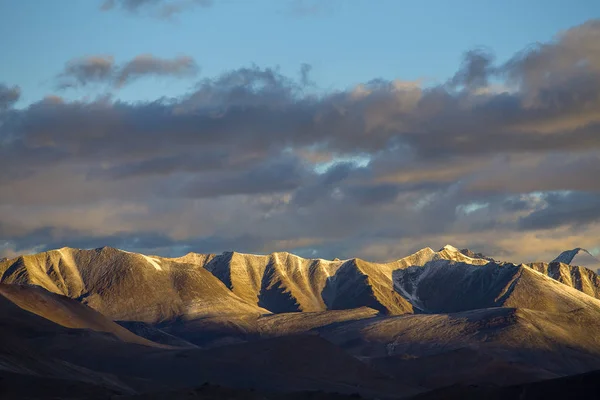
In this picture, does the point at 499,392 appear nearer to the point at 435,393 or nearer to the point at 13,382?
the point at 435,393

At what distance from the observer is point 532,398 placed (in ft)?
617

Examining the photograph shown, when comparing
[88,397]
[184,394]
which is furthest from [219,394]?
[88,397]

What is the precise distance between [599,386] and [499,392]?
2091cm

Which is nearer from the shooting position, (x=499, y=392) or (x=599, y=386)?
(x=599, y=386)

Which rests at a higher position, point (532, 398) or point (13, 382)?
point (13, 382)

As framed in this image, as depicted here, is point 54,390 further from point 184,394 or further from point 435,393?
point 435,393

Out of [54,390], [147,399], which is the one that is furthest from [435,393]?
[54,390]

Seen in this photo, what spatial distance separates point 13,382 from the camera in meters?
188

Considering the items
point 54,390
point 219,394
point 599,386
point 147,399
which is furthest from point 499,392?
point 54,390

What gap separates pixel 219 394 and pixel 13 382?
1557 inches

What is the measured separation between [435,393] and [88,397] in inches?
2689

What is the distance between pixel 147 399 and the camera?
606 feet

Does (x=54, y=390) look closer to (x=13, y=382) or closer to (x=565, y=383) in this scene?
(x=13, y=382)

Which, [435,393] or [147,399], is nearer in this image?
[147,399]
